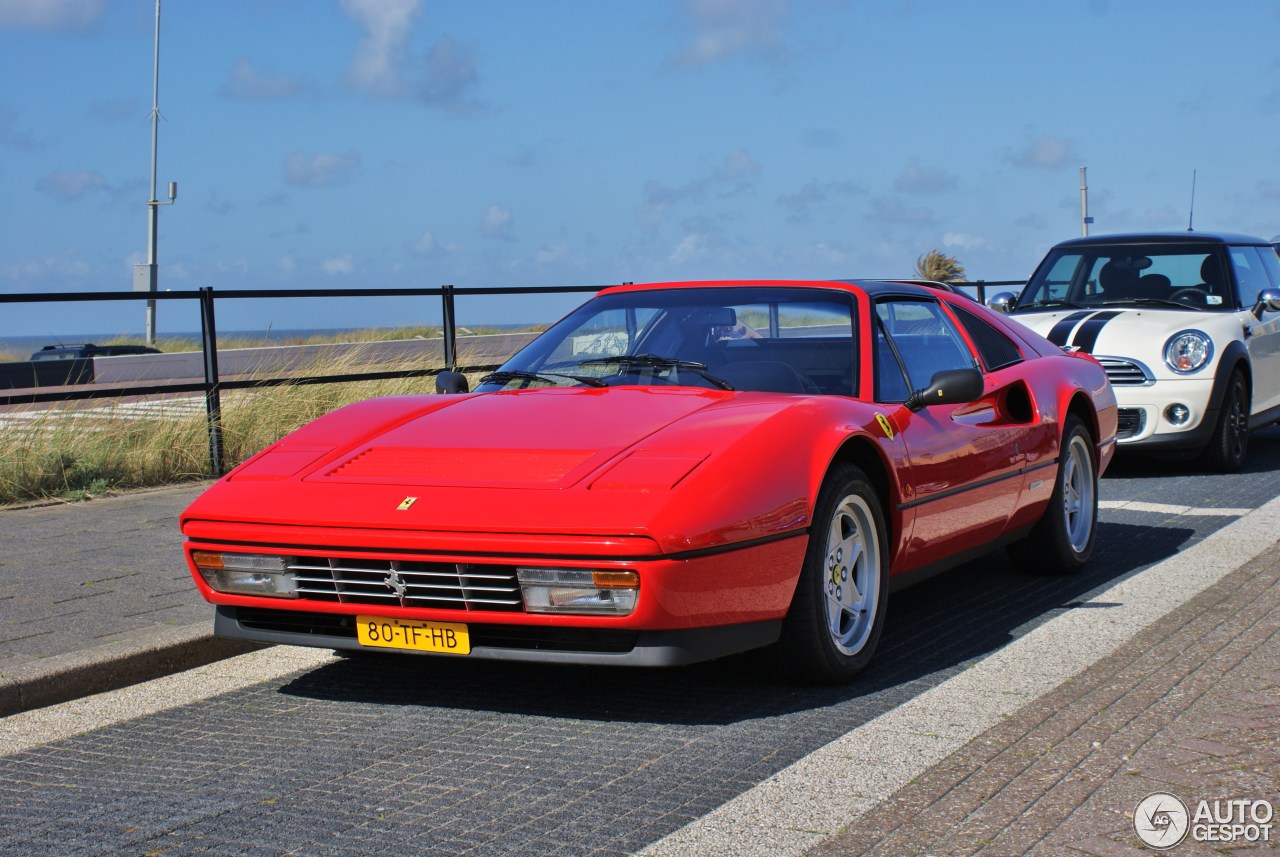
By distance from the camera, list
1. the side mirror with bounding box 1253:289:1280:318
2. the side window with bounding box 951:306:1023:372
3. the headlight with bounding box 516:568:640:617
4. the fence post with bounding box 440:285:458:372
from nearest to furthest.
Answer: the headlight with bounding box 516:568:640:617 → the side window with bounding box 951:306:1023:372 → the side mirror with bounding box 1253:289:1280:318 → the fence post with bounding box 440:285:458:372

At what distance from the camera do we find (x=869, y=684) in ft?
15.6

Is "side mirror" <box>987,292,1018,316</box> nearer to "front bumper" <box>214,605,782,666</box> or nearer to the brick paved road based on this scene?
the brick paved road

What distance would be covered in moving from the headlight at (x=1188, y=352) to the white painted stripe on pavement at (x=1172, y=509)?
1.64 metres

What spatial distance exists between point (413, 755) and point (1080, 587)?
11.3ft

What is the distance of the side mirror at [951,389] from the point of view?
528 cm

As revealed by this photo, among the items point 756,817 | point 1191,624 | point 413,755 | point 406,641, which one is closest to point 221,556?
point 406,641

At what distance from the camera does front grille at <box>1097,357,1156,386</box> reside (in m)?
10.2

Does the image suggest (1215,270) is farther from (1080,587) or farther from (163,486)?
(163,486)

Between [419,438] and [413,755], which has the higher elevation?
[419,438]

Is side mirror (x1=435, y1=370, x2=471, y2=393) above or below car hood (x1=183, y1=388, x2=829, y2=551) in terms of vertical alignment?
above

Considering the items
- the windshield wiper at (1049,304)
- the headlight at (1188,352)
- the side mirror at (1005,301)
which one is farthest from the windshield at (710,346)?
the windshield wiper at (1049,304)

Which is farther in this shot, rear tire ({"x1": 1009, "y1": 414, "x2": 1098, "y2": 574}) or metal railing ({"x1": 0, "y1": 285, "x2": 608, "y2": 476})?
metal railing ({"x1": 0, "y1": 285, "x2": 608, "y2": 476})

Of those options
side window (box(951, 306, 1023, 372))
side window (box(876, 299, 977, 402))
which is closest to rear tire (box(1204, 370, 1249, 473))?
side window (box(951, 306, 1023, 372))

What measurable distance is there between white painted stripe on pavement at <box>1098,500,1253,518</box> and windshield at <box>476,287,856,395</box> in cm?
376
